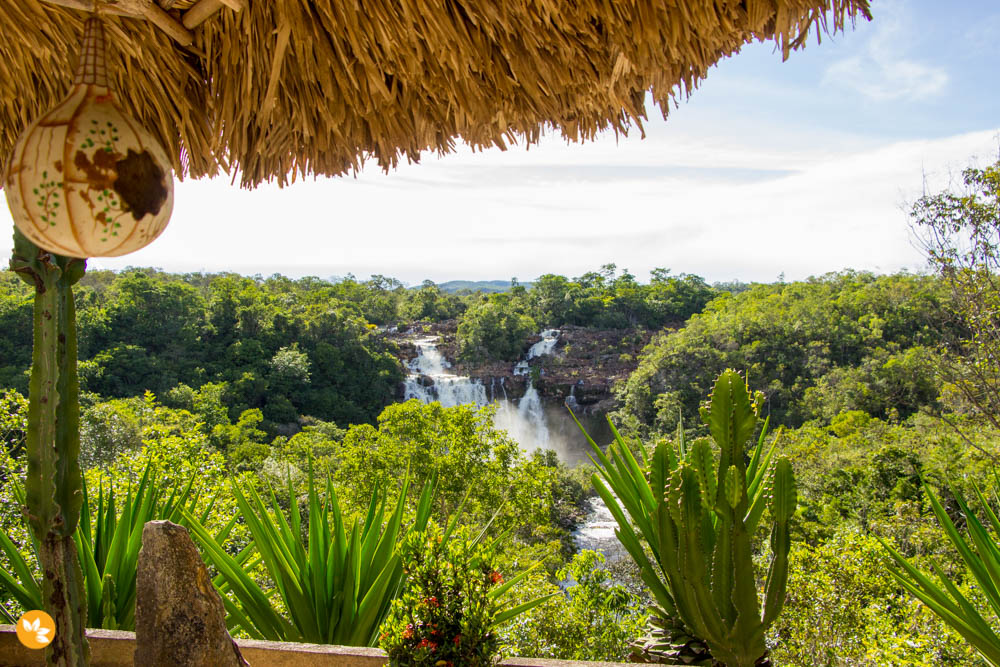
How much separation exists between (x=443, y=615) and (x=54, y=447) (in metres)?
0.78

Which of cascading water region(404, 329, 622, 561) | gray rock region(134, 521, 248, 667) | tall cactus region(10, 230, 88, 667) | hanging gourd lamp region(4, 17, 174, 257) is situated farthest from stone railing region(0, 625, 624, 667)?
cascading water region(404, 329, 622, 561)

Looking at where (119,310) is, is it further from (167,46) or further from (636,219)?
(636,219)

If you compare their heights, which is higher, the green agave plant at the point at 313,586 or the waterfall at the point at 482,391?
the green agave plant at the point at 313,586

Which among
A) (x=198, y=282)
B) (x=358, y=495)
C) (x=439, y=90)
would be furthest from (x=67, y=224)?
(x=198, y=282)

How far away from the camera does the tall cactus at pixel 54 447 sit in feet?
3.60

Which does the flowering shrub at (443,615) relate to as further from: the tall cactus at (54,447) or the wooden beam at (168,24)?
the wooden beam at (168,24)

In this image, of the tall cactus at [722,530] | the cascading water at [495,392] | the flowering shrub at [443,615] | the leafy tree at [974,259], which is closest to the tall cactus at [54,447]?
the flowering shrub at [443,615]

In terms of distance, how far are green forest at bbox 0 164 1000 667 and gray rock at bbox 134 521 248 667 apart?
1.06 ft

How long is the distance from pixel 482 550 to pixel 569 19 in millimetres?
1062

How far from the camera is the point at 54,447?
1118 mm

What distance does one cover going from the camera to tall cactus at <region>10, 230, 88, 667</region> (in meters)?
1.10

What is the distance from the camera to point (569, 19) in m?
1.13

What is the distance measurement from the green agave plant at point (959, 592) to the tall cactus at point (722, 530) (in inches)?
10.0

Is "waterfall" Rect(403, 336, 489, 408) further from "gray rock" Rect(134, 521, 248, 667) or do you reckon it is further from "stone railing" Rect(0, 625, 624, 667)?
"gray rock" Rect(134, 521, 248, 667)
